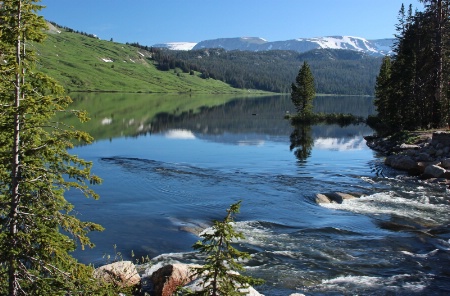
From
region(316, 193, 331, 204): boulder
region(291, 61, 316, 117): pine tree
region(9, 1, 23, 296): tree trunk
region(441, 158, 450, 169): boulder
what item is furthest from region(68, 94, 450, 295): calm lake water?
region(291, 61, 316, 117): pine tree

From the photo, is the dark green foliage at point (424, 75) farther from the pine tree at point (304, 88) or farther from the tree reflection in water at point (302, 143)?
the pine tree at point (304, 88)

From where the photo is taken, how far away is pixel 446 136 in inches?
1645

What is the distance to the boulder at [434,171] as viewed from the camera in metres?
35.2

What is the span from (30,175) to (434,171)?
34.0m

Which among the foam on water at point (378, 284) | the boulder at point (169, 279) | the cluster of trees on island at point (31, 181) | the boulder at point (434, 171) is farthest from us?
the boulder at point (434, 171)

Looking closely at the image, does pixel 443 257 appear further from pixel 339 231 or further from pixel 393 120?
pixel 393 120

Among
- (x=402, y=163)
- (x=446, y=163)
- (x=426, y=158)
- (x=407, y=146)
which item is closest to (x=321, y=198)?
(x=446, y=163)

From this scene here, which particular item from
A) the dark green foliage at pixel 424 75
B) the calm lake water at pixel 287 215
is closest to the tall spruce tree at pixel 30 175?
the calm lake water at pixel 287 215

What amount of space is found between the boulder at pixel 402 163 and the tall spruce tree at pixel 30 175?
118 feet

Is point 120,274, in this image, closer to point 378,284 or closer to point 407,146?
point 378,284

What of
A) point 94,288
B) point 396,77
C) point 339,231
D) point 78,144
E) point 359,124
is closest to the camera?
point 94,288

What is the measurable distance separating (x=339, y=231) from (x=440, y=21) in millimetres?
42298

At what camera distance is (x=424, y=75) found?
188 feet

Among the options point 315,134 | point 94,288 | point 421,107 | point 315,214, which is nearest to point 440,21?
point 421,107
